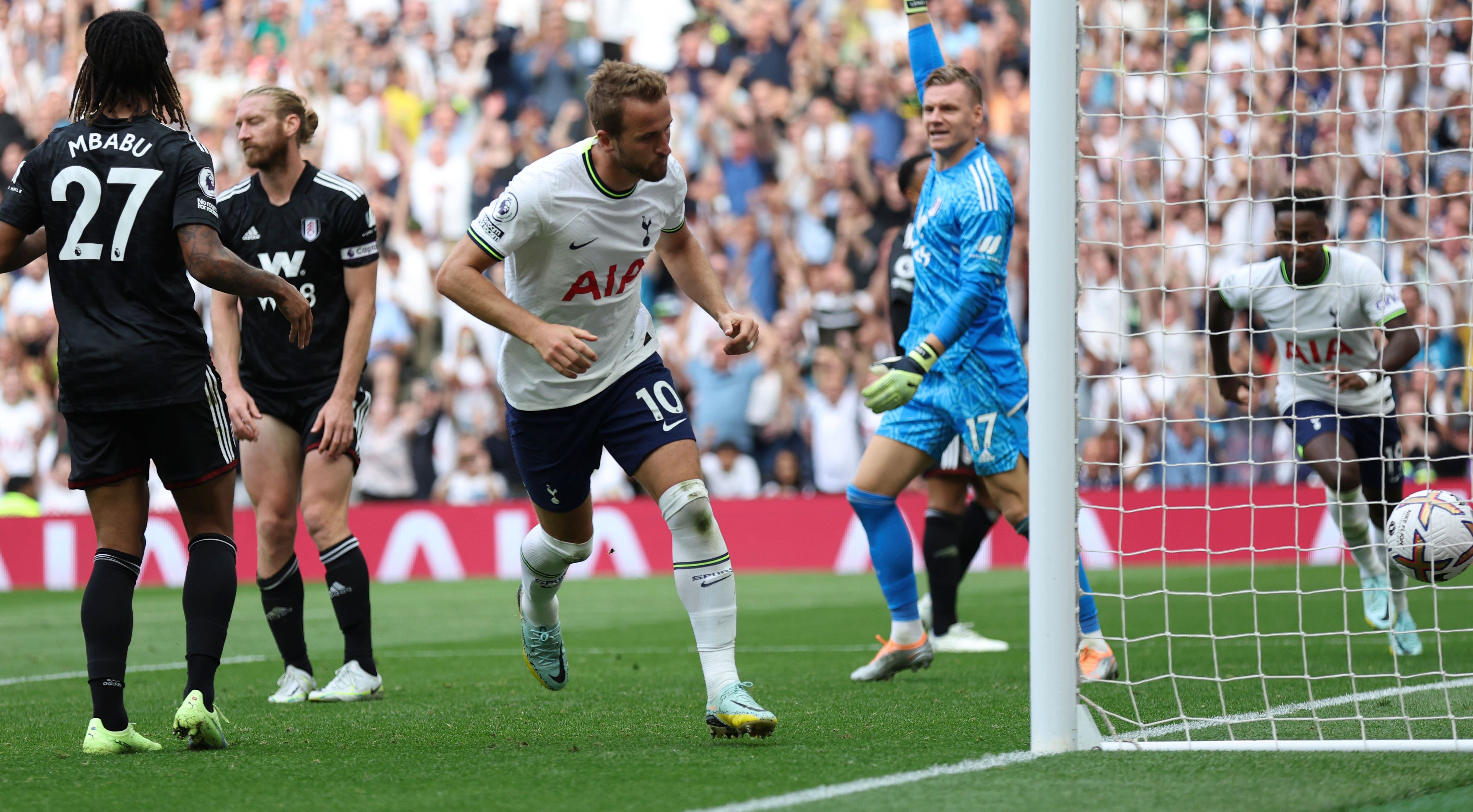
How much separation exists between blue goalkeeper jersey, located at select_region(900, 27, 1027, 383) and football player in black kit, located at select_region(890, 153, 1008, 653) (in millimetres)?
842

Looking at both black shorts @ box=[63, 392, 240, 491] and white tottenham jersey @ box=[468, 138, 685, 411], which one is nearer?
black shorts @ box=[63, 392, 240, 491]

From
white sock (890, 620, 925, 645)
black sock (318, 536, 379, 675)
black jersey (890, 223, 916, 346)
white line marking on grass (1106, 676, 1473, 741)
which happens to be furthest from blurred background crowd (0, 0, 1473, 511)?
black sock (318, 536, 379, 675)

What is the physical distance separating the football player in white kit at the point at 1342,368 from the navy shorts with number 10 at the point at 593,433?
3.14 m

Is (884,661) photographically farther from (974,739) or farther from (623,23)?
(623,23)

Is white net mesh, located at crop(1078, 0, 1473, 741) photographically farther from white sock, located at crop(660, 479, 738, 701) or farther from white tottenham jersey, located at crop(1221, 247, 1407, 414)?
white sock, located at crop(660, 479, 738, 701)

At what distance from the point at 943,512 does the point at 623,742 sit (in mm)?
3470

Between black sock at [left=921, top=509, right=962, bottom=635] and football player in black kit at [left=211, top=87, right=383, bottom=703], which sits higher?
football player in black kit at [left=211, top=87, right=383, bottom=703]

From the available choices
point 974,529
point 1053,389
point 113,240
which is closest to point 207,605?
point 113,240

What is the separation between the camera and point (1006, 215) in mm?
6512

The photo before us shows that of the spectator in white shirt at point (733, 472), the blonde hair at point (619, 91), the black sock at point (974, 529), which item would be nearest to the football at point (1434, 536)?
the black sock at point (974, 529)

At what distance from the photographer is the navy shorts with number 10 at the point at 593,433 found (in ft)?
16.6

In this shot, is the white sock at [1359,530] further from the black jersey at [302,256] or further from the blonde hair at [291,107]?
the blonde hair at [291,107]

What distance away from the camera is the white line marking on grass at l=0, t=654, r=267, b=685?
24.7 ft

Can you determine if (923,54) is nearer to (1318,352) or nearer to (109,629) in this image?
(1318,352)
